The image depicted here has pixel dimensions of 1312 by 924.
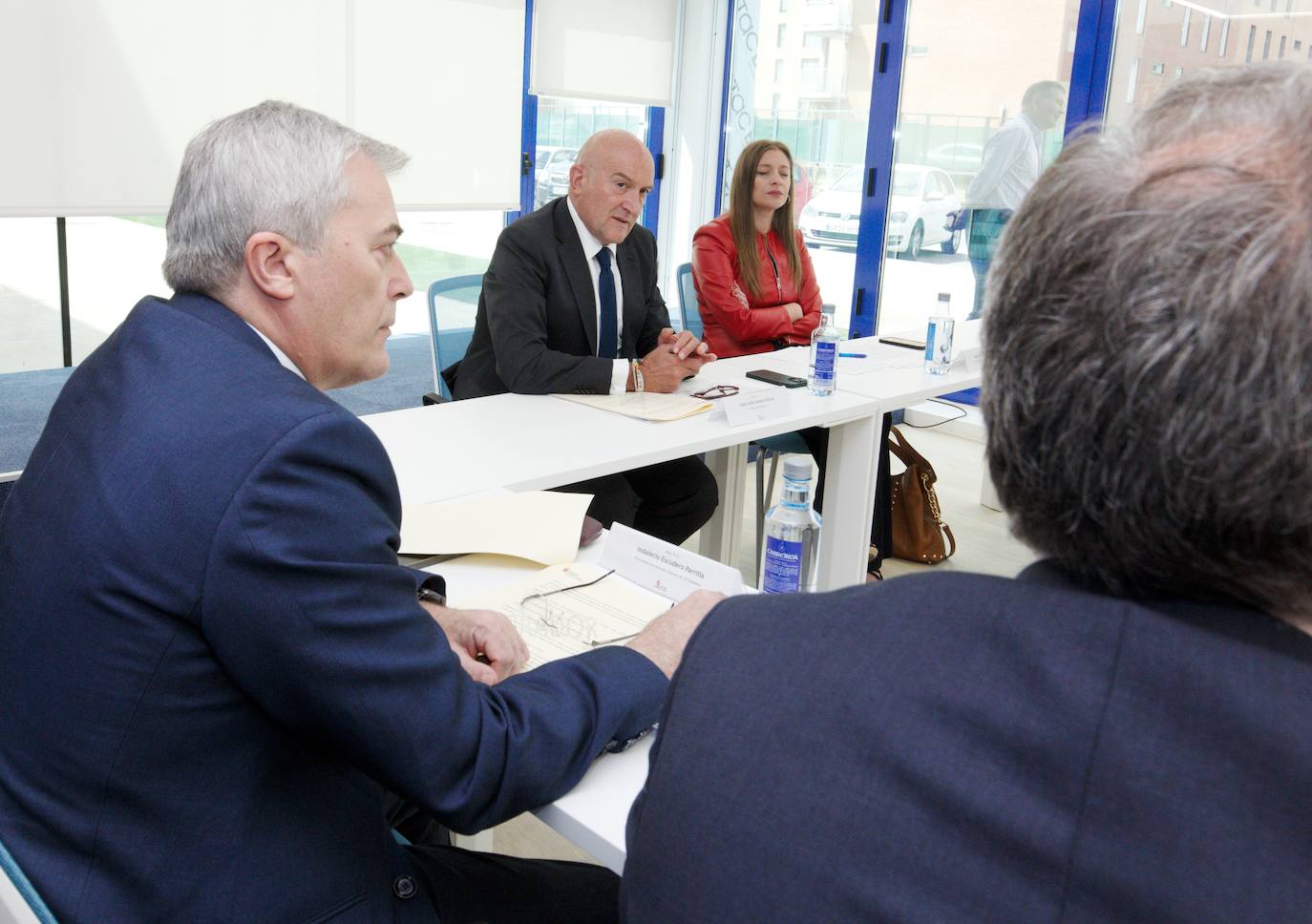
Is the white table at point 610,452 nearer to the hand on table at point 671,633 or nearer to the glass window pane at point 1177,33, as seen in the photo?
the hand on table at point 671,633

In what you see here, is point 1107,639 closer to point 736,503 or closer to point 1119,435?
point 1119,435

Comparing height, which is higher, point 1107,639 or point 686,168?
point 686,168

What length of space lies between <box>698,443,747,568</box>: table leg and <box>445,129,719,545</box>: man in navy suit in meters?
0.07

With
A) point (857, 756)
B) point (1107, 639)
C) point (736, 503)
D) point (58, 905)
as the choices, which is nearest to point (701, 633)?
point (857, 756)

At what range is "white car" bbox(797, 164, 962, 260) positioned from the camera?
586 cm

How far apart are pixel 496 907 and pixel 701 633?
0.71m

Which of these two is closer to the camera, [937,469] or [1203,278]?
[1203,278]

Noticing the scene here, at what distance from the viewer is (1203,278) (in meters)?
0.53

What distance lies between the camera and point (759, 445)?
12.7 ft

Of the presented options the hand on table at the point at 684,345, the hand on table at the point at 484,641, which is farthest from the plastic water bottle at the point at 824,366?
the hand on table at the point at 484,641

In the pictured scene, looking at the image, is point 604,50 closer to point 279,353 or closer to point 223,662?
point 279,353

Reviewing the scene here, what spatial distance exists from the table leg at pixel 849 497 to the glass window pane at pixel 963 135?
8.64 ft

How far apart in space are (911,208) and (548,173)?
2.04 meters

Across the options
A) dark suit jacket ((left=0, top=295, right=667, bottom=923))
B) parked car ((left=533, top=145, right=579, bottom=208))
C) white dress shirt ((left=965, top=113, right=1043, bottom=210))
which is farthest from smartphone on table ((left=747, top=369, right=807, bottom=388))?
parked car ((left=533, top=145, right=579, bottom=208))
